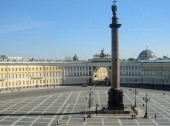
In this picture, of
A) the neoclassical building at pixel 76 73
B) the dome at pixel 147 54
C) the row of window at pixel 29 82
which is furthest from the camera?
the dome at pixel 147 54

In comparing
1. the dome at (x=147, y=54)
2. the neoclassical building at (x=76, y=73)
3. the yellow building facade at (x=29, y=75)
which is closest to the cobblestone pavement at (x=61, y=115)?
the yellow building facade at (x=29, y=75)

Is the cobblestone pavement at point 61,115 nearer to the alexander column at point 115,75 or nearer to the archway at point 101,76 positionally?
the alexander column at point 115,75

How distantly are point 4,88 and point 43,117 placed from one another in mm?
59675

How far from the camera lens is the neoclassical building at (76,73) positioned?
11573 cm

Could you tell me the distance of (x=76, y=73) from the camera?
13500cm

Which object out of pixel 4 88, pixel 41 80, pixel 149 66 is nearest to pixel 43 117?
pixel 4 88

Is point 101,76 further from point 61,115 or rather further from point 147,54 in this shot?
point 61,115

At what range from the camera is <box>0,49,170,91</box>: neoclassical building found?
380ft

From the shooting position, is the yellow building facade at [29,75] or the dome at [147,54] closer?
the yellow building facade at [29,75]

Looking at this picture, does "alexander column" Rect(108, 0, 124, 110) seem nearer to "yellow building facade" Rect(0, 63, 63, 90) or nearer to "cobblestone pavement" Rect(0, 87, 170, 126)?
"cobblestone pavement" Rect(0, 87, 170, 126)

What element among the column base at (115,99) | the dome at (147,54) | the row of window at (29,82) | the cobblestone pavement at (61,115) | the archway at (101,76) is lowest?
the cobblestone pavement at (61,115)

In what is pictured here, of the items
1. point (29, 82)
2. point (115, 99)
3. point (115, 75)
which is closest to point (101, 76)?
point (29, 82)

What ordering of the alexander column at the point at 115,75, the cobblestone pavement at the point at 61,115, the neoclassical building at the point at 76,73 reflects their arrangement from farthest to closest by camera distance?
the neoclassical building at the point at 76,73 → the alexander column at the point at 115,75 → the cobblestone pavement at the point at 61,115

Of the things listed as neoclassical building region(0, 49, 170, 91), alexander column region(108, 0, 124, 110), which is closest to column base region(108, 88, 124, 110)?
alexander column region(108, 0, 124, 110)
